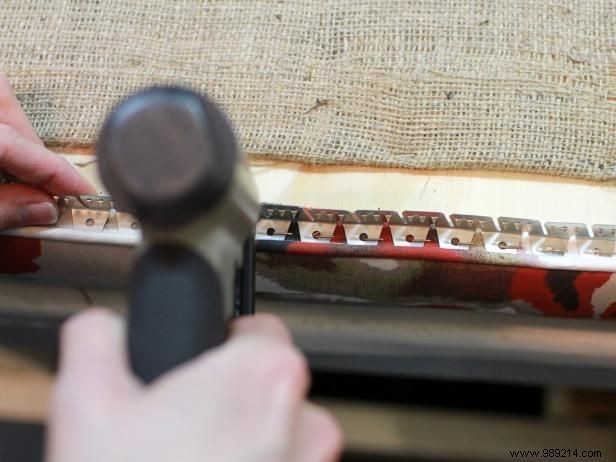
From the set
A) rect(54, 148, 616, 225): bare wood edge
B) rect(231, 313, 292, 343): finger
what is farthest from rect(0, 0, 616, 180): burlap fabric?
rect(231, 313, 292, 343): finger

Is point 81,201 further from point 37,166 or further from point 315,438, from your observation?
point 315,438

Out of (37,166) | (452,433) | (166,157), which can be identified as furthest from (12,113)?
(452,433)

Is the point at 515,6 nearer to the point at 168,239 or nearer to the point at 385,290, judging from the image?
the point at 385,290

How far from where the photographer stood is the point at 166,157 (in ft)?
0.67

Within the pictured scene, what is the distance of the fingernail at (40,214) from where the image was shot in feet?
1.40

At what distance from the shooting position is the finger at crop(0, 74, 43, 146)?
446mm

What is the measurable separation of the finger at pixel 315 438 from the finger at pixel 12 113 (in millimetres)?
312

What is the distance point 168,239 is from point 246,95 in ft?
0.88

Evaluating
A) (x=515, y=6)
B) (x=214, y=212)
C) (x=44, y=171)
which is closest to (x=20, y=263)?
(x=44, y=171)

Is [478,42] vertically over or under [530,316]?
over

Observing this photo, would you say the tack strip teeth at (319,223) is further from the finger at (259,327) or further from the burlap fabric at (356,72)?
the finger at (259,327)

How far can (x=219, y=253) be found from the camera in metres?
0.24

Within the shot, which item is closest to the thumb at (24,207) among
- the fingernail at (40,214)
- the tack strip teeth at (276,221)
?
the fingernail at (40,214)

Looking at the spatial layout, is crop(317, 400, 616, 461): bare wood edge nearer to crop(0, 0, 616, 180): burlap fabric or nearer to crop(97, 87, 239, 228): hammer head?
Answer: crop(0, 0, 616, 180): burlap fabric
